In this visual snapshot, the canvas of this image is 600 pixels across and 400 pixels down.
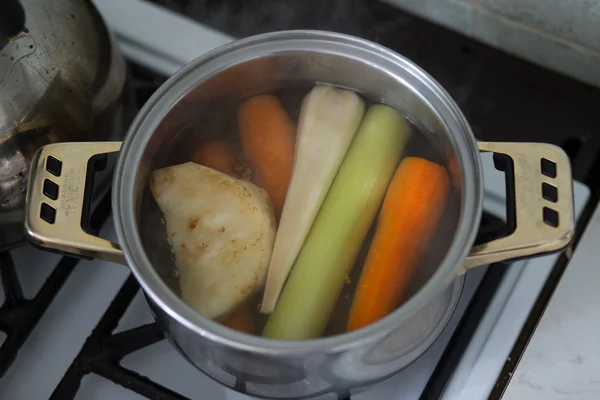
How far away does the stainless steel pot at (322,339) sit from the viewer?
0.42 m

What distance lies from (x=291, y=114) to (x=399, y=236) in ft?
0.45

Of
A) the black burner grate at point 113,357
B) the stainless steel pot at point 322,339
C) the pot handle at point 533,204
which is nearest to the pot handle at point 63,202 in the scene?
the stainless steel pot at point 322,339

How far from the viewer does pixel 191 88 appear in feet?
1.68

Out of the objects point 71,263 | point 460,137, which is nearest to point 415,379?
point 460,137

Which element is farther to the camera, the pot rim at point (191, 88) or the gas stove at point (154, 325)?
the gas stove at point (154, 325)

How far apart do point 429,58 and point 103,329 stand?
0.41m

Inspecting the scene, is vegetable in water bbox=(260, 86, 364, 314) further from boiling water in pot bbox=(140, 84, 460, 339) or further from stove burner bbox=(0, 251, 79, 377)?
stove burner bbox=(0, 251, 79, 377)

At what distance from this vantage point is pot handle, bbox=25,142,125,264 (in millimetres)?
449

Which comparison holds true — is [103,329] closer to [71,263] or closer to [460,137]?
[71,263]

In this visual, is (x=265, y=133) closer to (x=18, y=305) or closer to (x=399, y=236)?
(x=399, y=236)

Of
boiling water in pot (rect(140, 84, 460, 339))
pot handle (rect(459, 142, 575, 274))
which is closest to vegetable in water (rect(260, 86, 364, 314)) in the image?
boiling water in pot (rect(140, 84, 460, 339))

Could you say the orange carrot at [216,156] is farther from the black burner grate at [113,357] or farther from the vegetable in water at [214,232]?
the black burner grate at [113,357]

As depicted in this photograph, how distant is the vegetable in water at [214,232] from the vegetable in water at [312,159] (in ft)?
0.05

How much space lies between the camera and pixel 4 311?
22.6 inches
